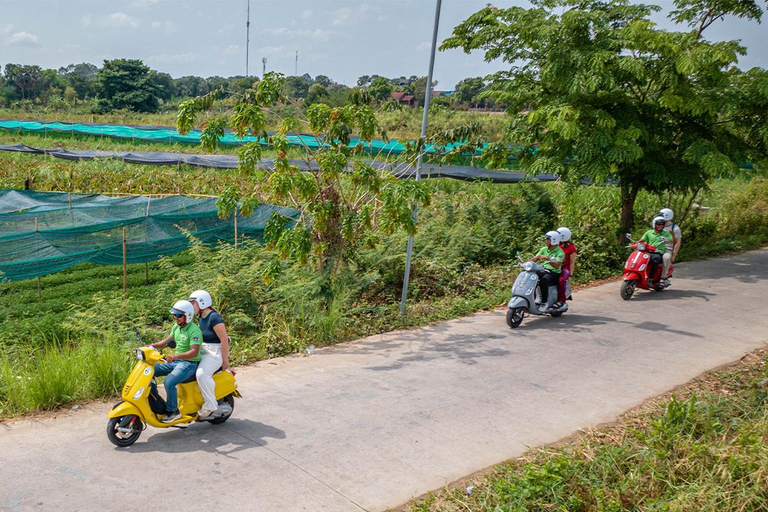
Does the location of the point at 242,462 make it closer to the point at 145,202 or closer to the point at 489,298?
the point at 489,298

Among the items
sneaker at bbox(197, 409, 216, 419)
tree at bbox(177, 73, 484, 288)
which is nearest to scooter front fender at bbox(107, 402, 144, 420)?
sneaker at bbox(197, 409, 216, 419)

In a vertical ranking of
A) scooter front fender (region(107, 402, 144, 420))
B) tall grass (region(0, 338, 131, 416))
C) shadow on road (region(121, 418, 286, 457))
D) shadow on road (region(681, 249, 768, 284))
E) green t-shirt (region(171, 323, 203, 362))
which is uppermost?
green t-shirt (region(171, 323, 203, 362))

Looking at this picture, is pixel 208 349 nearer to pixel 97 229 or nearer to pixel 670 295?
pixel 97 229

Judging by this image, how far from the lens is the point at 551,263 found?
9.94m

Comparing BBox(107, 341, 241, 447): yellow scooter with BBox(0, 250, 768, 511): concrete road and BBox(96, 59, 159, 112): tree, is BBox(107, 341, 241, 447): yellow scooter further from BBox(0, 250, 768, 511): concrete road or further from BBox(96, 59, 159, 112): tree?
BBox(96, 59, 159, 112): tree

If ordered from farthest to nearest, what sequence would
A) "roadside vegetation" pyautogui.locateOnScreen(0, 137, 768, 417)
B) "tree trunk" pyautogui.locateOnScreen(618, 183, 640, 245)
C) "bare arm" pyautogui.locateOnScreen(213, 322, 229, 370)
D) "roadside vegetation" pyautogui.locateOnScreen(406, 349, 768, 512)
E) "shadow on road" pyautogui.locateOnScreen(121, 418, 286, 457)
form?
"tree trunk" pyautogui.locateOnScreen(618, 183, 640, 245)
"roadside vegetation" pyautogui.locateOnScreen(0, 137, 768, 417)
"bare arm" pyautogui.locateOnScreen(213, 322, 229, 370)
"shadow on road" pyautogui.locateOnScreen(121, 418, 286, 457)
"roadside vegetation" pyautogui.locateOnScreen(406, 349, 768, 512)

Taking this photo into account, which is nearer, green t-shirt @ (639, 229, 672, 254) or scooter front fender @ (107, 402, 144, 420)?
scooter front fender @ (107, 402, 144, 420)

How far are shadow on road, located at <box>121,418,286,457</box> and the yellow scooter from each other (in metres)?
0.11

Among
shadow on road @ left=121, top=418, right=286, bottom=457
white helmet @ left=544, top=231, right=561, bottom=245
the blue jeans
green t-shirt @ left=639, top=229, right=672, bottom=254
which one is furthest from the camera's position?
green t-shirt @ left=639, top=229, right=672, bottom=254

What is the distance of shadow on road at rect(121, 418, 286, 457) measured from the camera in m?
5.83

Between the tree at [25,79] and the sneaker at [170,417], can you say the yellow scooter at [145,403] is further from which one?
the tree at [25,79]

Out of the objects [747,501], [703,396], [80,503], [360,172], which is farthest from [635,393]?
[80,503]

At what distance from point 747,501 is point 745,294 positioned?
26.4 ft

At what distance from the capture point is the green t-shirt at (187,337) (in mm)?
6011
